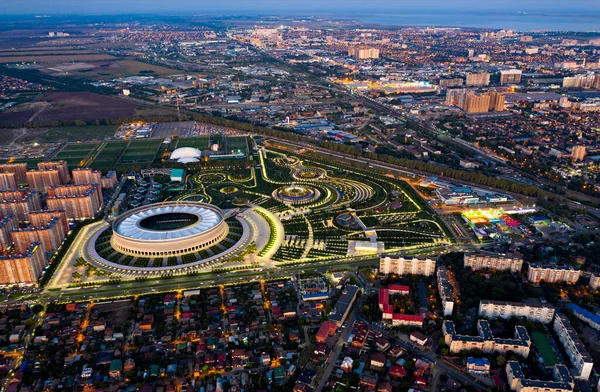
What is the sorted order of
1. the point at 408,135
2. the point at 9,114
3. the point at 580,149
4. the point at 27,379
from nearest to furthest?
the point at 27,379, the point at 580,149, the point at 408,135, the point at 9,114

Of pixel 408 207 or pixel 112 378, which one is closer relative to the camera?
pixel 112 378

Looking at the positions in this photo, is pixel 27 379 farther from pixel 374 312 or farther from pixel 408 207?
pixel 408 207

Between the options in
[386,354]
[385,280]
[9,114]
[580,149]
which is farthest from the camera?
[9,114]

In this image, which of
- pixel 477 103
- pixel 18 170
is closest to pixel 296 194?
pixel 18 170

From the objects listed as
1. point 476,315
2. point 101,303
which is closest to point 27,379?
point 101,303

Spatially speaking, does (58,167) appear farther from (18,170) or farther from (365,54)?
(365,54)
